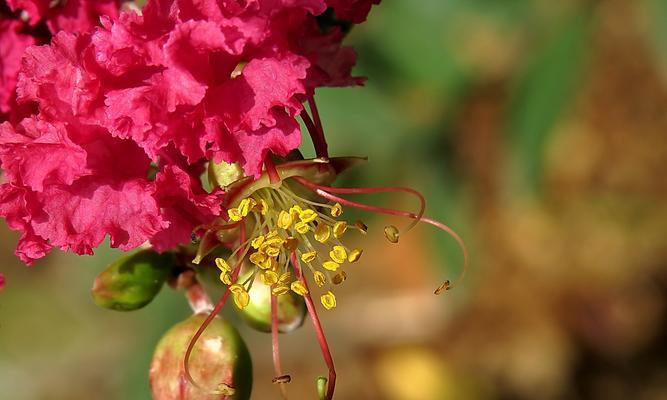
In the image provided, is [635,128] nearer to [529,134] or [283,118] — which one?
[529,134]

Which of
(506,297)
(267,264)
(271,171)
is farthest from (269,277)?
(506,297)

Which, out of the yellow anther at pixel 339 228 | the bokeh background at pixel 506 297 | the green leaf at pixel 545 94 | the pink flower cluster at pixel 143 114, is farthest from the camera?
the bokeh background at pixel 506 297

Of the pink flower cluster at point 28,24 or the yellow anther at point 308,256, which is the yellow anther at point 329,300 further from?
the pink flower cluster at point 28,24

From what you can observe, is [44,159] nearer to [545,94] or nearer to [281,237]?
[281,237]

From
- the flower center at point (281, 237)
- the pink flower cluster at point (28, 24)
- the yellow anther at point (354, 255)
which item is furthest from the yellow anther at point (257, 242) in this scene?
the pink flower cluster at point (28, 24)

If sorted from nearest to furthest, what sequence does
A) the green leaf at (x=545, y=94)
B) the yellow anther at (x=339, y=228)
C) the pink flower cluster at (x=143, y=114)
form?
the pink flower cluster at (x=143, y=114)
the yellow anther at (x=339, y=228)
the green leaf at (x=545, y=94)

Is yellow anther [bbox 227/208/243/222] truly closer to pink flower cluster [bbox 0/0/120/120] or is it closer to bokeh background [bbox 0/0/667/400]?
pink flower cluster [bbox 0/0/120/120]
